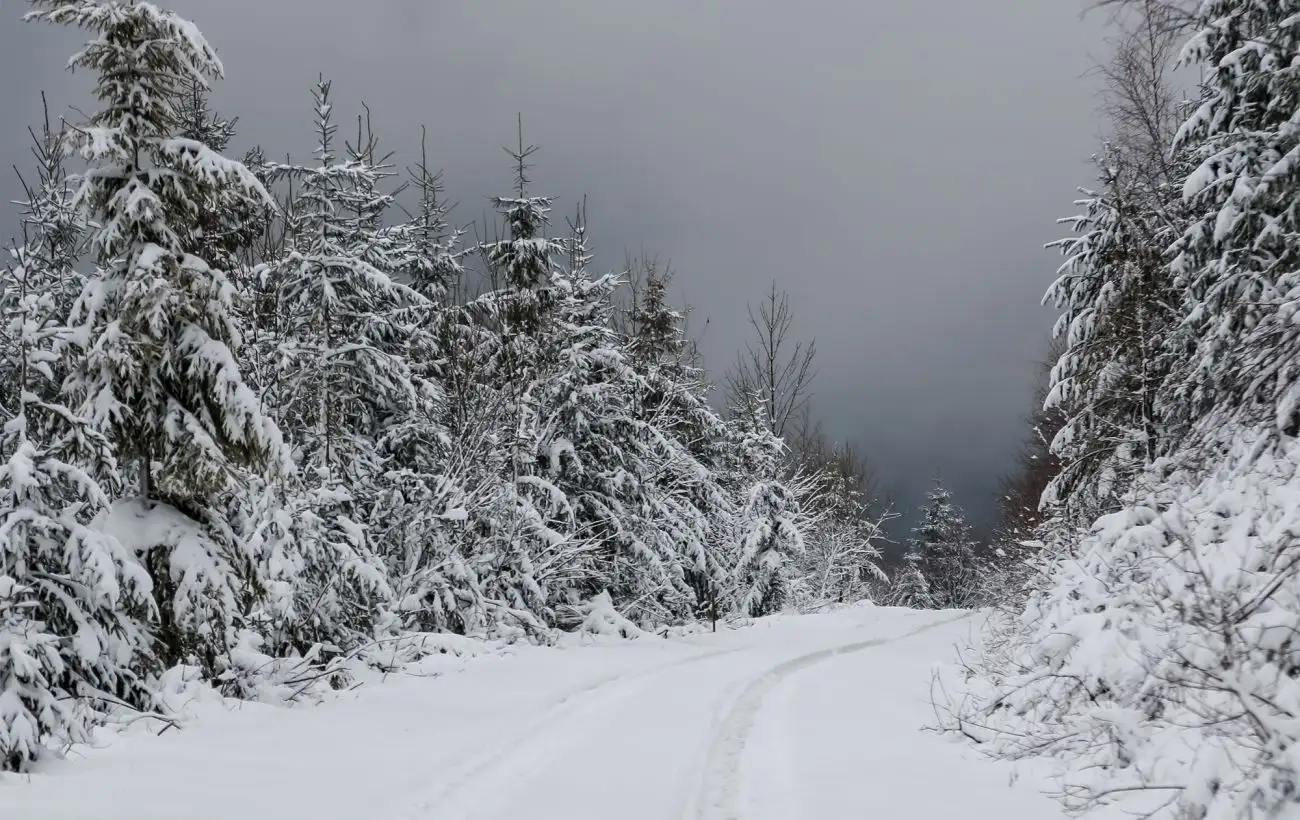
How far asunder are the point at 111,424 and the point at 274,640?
3569 millimetres

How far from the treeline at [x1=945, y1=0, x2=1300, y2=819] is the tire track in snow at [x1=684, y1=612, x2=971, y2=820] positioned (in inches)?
85.0

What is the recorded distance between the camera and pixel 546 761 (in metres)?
6.86

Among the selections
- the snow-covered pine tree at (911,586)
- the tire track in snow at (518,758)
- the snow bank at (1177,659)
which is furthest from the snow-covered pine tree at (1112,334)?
the snow-covered pine tree at (911,586)

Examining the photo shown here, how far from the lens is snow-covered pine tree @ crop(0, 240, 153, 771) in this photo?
5.71 metres

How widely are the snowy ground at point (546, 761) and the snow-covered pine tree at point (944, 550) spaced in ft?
136

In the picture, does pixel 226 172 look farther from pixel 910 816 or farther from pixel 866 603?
pixel 866 603

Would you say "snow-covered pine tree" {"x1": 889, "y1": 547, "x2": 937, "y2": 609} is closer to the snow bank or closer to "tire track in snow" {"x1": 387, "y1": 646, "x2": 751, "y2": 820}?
the snow bank

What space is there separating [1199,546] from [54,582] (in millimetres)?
9719

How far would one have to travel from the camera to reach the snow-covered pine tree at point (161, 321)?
827 centimetres

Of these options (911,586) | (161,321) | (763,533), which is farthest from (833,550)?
(161,321)

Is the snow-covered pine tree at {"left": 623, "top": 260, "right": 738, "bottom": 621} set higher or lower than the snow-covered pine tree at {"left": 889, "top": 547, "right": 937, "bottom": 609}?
higher

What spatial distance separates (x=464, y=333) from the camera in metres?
17.6

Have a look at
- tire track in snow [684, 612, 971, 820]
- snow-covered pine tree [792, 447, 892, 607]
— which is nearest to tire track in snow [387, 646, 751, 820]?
tire track in snow [684, 612, 971, 820]

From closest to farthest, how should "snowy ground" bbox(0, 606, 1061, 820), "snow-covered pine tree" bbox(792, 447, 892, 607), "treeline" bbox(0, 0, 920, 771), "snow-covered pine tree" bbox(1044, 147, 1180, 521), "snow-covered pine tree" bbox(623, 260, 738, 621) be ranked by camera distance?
"snowy ground" bbox(0, 606, 1061, 820), "treeline" bbox(0, 0, 920, 771), "snow-covered pine tree" bbox(1044, 147, 1180, 521), "snow-covered pine tree" bbox(623, 260, 738, 621), "snow-covered pine tree" bbox(792, 447, 892, 607)
